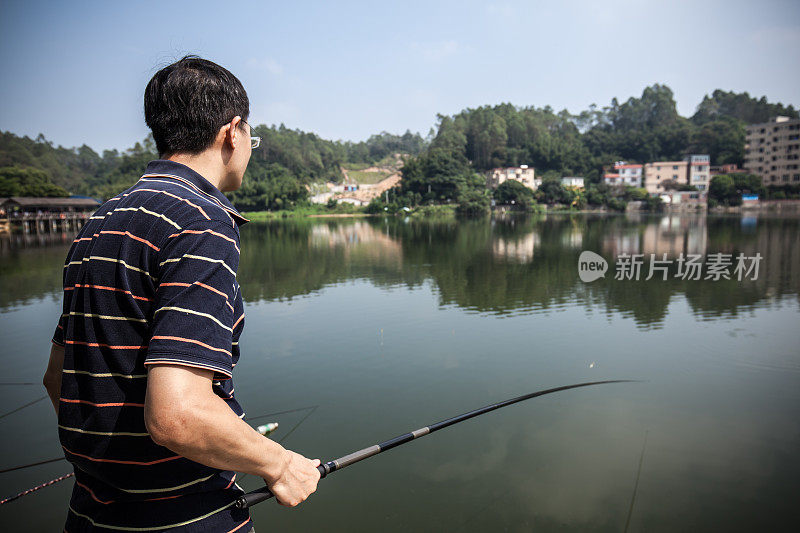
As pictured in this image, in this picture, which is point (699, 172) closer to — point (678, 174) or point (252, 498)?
point (678, 174)

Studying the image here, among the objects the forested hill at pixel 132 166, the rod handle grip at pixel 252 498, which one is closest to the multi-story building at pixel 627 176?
the forested hill at pixel 132 166

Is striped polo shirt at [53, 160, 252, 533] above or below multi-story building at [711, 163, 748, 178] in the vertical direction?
below

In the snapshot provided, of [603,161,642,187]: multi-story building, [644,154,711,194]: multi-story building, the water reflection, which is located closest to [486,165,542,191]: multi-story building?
[603,161,642,187]: multi-story building

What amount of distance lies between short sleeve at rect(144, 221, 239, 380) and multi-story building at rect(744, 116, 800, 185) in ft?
237

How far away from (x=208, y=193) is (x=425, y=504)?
121 inches

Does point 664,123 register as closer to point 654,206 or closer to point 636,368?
point 654,206

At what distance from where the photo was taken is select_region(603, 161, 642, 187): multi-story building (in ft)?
217

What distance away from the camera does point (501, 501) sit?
11.8ft

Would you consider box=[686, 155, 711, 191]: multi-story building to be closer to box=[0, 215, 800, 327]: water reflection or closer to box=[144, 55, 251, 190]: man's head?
box=[0, 215, 800, 327]: water reflection

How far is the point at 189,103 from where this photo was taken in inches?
44.8

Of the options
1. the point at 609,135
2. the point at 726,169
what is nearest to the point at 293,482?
the point at 726,169

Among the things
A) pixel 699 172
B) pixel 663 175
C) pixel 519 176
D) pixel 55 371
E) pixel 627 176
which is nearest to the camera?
pixel 55 371

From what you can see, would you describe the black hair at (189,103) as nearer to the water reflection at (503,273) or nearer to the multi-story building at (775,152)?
the water reflection at (503,273)

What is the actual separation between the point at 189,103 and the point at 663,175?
239 feet
